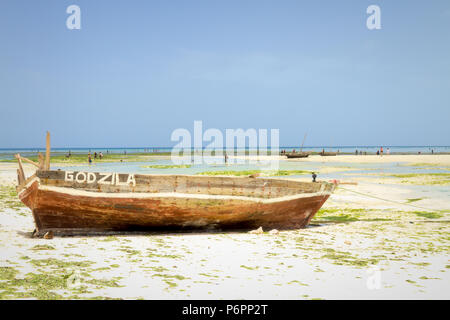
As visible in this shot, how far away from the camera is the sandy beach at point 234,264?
5301 mm

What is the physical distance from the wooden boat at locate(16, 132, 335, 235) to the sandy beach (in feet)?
1.30

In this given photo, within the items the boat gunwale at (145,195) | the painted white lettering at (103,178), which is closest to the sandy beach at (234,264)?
the boat gunwale at (145,195)

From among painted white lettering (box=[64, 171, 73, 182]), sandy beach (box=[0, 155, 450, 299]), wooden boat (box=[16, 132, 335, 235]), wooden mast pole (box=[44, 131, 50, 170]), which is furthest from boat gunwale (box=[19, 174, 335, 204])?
sandy beach (box=[0, 155, 450, 299])

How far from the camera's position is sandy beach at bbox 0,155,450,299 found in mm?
5301

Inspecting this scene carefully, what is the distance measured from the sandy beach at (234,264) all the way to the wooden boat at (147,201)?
15.6 inches

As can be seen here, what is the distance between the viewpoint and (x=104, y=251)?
739 cm

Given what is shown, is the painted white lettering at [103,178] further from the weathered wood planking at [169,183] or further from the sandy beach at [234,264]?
the sandy beach at [234,264]

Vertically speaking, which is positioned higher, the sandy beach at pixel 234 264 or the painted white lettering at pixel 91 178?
the painted white lettering at pixel 91 178

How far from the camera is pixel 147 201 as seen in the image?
8906 mm

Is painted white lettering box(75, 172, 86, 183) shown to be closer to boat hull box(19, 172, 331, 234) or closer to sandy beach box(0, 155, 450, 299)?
boat hull box(19, 172, 331, 234)
